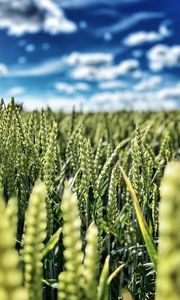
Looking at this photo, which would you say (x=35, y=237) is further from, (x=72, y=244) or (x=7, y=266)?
(x=7, y=266)

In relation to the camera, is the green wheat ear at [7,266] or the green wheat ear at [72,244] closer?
the green wheat ear at [7,266]

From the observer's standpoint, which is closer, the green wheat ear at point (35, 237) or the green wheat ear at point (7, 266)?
the green wheat ear at point (7, 266)

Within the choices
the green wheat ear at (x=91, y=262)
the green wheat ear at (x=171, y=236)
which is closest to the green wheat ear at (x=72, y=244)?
the green wheat ear at (x=91, y=262)

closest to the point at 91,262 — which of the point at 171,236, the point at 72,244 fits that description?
the point at 72,244

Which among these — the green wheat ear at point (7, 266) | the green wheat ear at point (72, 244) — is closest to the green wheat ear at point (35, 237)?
the green wheat ear at point (72, 244)

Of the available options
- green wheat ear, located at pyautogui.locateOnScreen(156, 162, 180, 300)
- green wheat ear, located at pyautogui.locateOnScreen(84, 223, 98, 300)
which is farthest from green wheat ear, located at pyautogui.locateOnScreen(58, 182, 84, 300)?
green wheat ear, located at pyautogui.locateOnScreen(156, 162, 180, 300)

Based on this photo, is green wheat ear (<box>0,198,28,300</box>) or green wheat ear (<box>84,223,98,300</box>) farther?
green wheat ear (<box>84,223,98,300</box>)

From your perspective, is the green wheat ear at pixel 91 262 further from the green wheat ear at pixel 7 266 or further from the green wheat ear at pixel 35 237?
the green wheat ear at pixel 7 266

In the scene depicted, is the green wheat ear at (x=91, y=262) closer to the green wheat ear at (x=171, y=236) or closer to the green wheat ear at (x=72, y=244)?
the green wheat ear at (x=72, y=244)

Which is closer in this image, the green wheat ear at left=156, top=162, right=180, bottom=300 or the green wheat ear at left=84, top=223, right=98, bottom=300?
the green wheat ear at left=156, top=162, right=180, bottom=300

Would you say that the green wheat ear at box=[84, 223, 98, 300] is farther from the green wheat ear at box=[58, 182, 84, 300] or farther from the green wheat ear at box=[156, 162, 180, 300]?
the green wheat ear at box=[156, 162, 180, 300]

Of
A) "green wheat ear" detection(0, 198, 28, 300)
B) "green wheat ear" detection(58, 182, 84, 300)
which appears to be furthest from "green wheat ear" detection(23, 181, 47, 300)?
"green wheat ear" detection(0, 198, 28, 300)

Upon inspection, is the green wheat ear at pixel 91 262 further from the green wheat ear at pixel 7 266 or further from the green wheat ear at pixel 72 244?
the green wheat ear at pixel 7 266

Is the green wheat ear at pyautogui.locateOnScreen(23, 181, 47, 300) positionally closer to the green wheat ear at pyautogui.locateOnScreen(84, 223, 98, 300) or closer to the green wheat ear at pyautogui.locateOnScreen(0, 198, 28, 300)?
the green wheat ear at pyautogui.locateOnScreen(84, 223, 98, 300)
